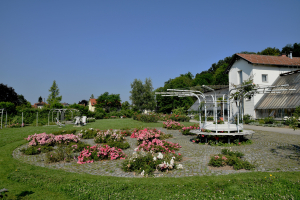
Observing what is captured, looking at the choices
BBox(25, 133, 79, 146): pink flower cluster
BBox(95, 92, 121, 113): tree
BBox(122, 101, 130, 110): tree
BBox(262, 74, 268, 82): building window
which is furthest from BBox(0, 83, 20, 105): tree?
BBox(262, 74, 268, 82): building window

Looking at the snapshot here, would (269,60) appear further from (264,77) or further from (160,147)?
(160,147)

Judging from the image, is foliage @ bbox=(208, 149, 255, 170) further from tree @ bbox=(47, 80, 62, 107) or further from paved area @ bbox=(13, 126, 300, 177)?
tree @ bbox=(47, 80, 62, 107)

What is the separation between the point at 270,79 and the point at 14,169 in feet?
92.5

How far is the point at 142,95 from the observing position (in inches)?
1732

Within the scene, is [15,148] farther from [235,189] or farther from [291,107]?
[291,107]

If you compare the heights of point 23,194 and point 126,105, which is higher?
point 126,105

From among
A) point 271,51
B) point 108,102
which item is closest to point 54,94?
point 108,102

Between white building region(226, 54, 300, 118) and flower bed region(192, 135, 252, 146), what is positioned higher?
white building region(226, 54, 300, 118)

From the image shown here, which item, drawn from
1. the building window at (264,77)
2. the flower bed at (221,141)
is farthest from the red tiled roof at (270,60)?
the flower bed at (221,141)

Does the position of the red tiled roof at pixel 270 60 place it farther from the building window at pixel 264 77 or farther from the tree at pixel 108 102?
the tree at pixel 108 102

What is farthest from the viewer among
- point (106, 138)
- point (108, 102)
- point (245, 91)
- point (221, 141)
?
→ point (108, 102)

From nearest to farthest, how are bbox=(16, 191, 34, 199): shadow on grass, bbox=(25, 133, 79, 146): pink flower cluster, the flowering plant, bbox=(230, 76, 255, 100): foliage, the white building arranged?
1. bbox=(16, 191, 34, 199): shadow on grass
2. bbox=(25, 133, 79, 146): pink flower cluster
3. bbox=(230, 76, 255, 100): foliage
4. the flowering plant
5. the white building

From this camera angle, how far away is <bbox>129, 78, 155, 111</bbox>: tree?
1724 inches

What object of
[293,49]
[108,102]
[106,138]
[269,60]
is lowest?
[106,138]
